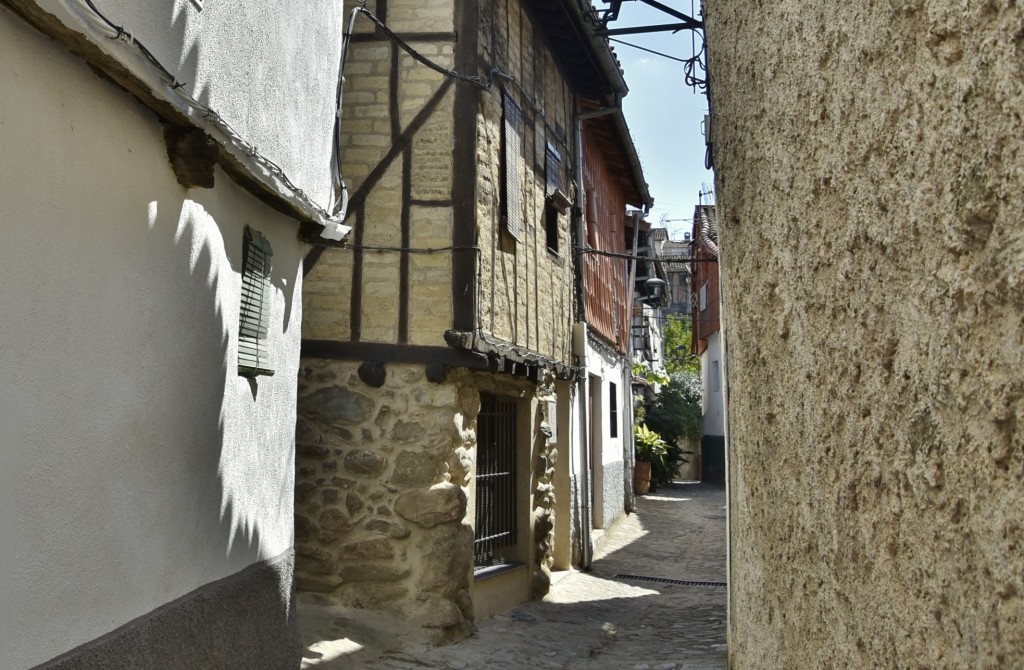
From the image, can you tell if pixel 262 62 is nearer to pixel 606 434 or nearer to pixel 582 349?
pixel 582 349

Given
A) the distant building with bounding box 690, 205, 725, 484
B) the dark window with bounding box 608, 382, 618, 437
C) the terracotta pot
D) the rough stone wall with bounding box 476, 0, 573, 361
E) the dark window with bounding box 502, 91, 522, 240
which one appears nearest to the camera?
the rough stone wall with bounding box 476, 0, 573, 361

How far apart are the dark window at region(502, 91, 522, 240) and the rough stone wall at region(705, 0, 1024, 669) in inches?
193

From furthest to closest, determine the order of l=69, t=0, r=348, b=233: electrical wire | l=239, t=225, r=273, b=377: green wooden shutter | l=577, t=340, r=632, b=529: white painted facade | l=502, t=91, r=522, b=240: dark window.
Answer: l=577, t=340, r=632, b=529: white painted facade < l=502, t=91, r=522, b=240: dark window < l=239, t=225, r=273, b=377: green wooden shutter < l=69, t=0, r=348, b=233: electrical wire

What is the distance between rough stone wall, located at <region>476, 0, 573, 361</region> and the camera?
692 centimetres

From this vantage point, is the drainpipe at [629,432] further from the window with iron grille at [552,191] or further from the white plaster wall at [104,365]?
the white plaster wall at [104,365]

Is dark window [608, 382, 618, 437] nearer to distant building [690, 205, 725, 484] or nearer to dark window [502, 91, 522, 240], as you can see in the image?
dark window [502, 91, 522, 240]

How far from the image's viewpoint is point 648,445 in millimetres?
18031

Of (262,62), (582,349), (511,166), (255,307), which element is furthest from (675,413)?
(262,62)

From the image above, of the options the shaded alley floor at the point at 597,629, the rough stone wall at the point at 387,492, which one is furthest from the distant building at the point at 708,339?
the rough stone wall at the point at 387,492

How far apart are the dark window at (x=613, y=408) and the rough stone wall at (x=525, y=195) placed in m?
3.82

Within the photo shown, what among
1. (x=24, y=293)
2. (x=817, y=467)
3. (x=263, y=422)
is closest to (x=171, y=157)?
(x=24, y=293)

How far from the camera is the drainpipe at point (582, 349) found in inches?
392

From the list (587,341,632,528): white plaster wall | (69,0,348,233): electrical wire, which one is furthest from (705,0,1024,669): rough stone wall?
(587,341,632,528): white plaster wall

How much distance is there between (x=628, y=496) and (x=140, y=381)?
12001mm
